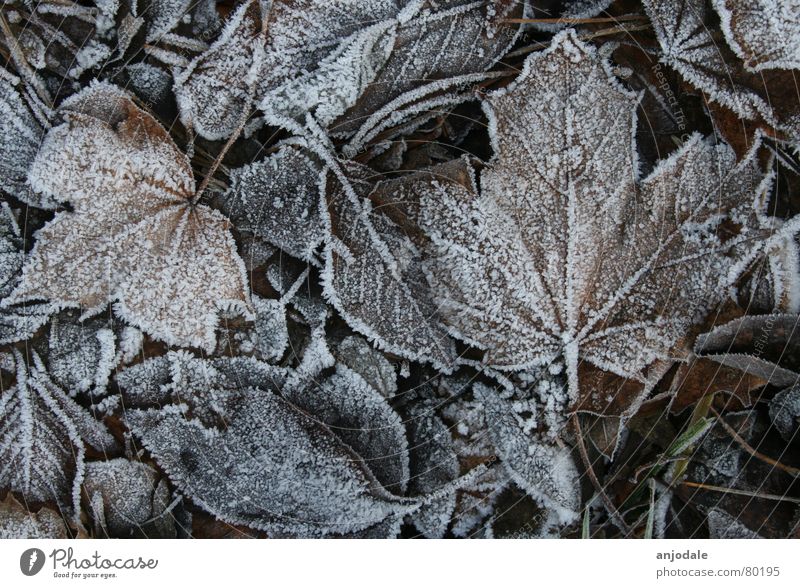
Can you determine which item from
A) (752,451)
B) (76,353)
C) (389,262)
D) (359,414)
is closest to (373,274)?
(389,262)

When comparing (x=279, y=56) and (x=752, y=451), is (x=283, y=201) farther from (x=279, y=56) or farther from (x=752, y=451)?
(x=752, y=451)

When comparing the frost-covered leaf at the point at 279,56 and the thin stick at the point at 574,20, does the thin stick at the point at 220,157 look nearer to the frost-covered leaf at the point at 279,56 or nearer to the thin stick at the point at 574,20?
the frost-covered leaf at the point at 279,56

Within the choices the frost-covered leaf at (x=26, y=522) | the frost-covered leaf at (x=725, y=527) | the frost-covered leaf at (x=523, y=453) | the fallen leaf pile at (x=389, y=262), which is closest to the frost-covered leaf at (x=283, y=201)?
the fallen leaf pile at (x=389, y=262)

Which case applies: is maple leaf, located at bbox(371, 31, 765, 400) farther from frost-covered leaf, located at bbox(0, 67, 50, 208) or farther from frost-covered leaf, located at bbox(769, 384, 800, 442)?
frost-covered leaf, located at bbox(0, 67, 50, 208)

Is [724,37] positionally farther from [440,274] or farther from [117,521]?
[117,521]

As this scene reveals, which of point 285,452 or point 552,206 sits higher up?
point 552,206

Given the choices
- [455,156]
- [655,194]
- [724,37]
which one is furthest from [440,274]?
[724,37]

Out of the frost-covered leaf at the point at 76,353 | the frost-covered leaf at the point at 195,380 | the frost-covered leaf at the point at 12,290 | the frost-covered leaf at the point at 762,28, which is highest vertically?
the frost-covered leaf at the point at 762,28
